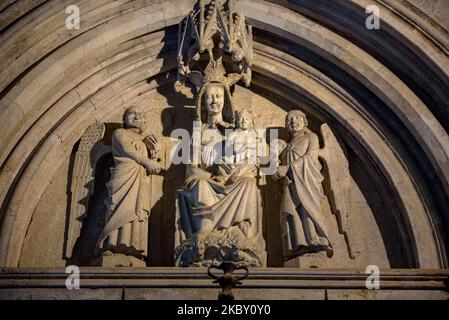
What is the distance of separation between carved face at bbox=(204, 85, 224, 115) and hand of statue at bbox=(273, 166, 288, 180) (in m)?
0.91

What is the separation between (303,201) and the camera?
25.3 feet

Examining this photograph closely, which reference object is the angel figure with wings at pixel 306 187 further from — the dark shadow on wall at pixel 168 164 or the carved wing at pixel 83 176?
the carved wing at pixel 83 176

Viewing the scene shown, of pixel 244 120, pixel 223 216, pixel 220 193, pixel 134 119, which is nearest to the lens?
pixel 223 216

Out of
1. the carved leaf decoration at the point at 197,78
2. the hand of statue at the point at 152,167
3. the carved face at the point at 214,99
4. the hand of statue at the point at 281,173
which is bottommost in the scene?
the hand of statue at the point at 281,173

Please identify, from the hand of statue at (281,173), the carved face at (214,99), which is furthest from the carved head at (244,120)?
the hand of statue at (281,173)

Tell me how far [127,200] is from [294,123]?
189cm

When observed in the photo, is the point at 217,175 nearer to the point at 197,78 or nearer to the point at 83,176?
the point at 197,78

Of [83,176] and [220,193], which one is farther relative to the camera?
[83,176]

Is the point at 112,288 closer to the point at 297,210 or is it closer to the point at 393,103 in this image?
the point at 297,210

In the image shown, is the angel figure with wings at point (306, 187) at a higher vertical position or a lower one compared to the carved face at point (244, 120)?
lower

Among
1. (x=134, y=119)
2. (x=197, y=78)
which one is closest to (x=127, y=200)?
(x=134, y=119)

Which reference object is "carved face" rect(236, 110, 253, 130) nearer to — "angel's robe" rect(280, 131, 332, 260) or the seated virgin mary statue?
the seated virgin mary statue

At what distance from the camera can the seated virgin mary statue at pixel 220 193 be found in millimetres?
7262

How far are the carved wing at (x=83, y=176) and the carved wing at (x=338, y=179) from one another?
7.37 feet
